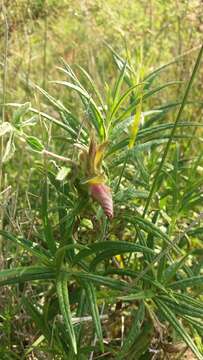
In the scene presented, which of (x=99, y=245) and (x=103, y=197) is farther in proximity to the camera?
(x=99, y=245)

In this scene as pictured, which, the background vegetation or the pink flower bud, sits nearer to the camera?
the pink flower bud

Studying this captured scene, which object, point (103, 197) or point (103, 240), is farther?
point (103, 240)

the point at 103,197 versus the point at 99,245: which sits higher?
the point at 103,197

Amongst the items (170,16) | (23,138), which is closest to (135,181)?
(23,138)

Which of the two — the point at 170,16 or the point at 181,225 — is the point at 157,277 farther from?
the point at 170,16

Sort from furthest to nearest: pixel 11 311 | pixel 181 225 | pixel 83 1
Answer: pixel 83 1, pixel 181 225, pixel 11 311

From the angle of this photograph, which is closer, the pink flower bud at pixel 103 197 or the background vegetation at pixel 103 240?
the pink flower bud at pixel 103 197

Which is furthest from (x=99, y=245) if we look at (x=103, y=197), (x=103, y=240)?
(x=103, y=197)

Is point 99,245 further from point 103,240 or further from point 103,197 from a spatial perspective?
point 103,197
